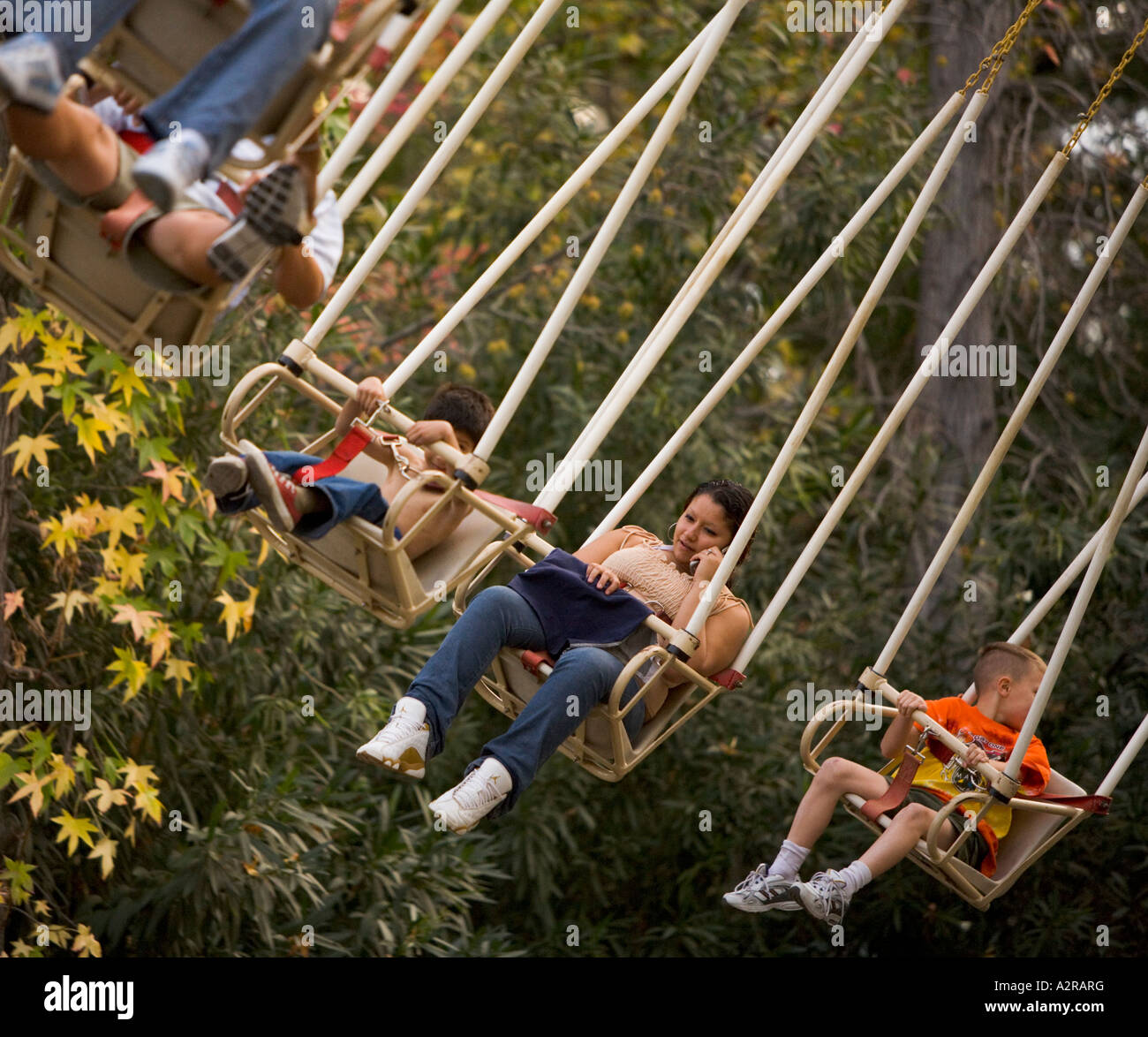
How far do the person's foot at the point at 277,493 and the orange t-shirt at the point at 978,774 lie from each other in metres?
1.60

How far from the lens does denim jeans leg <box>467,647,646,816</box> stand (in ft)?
11.4

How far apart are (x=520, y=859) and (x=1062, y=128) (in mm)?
4330

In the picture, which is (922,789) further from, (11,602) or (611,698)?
(11,602)

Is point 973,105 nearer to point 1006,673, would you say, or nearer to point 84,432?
point 1006,673

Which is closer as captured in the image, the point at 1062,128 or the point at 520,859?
the point at 520,859

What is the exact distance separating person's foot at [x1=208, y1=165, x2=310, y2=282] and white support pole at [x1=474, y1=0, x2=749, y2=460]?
1.98 feet

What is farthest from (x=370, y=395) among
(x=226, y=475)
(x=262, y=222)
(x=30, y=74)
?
(x=30, y=74)

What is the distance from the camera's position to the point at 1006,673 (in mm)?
4297

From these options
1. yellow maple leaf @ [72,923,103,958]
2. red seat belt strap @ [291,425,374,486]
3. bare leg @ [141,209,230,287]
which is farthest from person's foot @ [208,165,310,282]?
yellow maple leaf @ [72,923,103,958]
